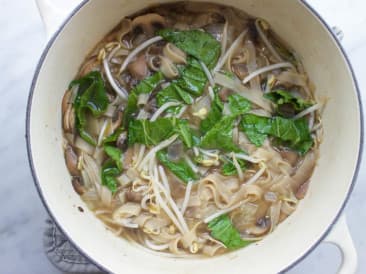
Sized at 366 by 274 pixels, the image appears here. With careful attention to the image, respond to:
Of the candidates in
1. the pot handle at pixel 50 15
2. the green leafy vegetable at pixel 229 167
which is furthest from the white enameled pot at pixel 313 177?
the green leafy vegetable at pixel 229 167

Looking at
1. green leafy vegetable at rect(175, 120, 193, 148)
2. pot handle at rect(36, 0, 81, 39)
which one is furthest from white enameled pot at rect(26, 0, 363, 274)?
green leafy vegetable at rect(175, 120, 193, 148)

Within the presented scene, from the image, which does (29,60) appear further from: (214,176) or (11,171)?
(214,176)

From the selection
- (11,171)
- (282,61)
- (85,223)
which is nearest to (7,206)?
(11,171)

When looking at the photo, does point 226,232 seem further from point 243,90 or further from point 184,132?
point 243,90

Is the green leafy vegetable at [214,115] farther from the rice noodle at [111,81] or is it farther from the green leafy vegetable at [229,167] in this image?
the rice noodle at [111,81]

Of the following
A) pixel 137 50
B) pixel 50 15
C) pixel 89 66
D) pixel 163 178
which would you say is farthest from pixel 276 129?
pixel 50 15
